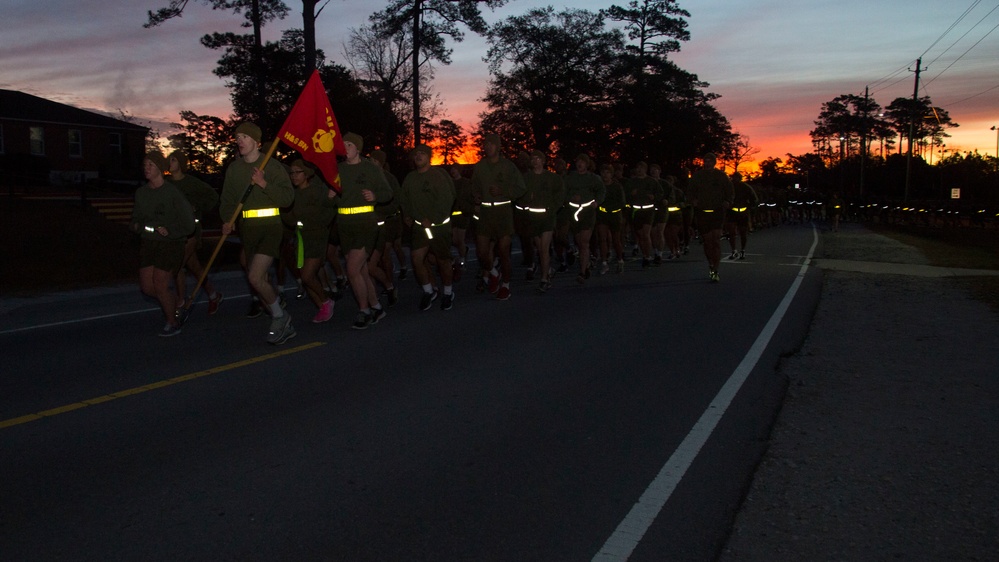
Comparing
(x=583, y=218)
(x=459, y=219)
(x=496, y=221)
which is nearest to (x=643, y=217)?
(x=583, y=218)

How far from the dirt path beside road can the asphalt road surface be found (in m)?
0.23

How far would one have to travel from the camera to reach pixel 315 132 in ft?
29.9

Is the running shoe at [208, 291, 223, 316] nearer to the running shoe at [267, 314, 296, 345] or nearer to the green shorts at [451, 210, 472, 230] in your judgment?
the running shoe at [267, 314, 296, 345]

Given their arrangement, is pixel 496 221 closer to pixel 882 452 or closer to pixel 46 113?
pixel 882 452

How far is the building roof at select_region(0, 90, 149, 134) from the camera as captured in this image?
39.8 meters

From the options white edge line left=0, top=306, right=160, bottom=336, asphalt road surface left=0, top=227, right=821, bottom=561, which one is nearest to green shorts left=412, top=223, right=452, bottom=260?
asphalt road surface left=0, top=227, right=821, bottom=561

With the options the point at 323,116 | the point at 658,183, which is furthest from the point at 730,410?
the point at 658,183

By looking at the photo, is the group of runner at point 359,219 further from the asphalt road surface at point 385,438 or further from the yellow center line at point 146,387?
the asphalt road surface at point 385,438

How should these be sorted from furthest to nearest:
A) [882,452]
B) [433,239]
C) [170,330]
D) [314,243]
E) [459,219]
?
[459,219] < [433,239] < [314,243] < [170,330] < [882,452]

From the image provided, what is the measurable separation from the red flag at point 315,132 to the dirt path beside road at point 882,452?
496 centimetres

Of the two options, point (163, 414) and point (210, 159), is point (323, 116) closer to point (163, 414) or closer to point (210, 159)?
point (163, 414)

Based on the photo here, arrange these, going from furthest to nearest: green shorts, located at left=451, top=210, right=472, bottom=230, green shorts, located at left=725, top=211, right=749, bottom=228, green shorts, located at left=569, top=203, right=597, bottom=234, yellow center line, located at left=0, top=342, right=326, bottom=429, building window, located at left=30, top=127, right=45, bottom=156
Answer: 1. building window, located at left=30, top=127, right=45, bottom=156
2. green shorts, located at left=725, top=211, right=749, bottom=228
3. green shorts, located at left=451, top=210, right=472, bottom=230
4. green shorts, located at left=569, top=203, right=597, bottom=234
5. yellow center line, located at left=0, top=342, right=326, bottom=429

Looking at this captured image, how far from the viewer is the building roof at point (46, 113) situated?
3975cm

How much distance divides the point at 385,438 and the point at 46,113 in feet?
139
